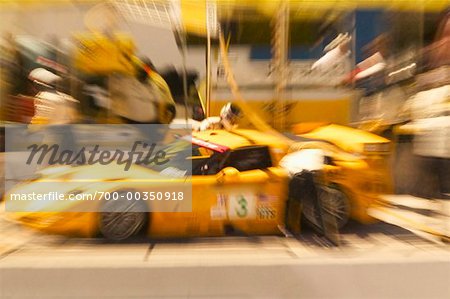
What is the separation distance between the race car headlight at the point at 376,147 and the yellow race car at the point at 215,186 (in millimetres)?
11

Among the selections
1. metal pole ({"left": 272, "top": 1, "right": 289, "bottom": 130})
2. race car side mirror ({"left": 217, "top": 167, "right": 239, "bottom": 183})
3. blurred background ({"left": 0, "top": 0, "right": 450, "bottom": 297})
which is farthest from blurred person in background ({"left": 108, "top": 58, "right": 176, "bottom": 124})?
metal pole ({"left": 272, "top": 1, "right": 289, "bottom": 130})

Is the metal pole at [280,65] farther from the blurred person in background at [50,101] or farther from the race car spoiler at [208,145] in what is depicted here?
the blurred person in background at [50,101]

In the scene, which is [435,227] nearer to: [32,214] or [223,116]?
[223,116]

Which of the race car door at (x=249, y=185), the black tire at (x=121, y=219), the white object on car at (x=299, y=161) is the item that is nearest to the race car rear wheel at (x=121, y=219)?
the black tire at (x=121, y=219)

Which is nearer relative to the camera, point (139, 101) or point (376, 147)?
point (139, 101)

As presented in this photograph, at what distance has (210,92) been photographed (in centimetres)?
308

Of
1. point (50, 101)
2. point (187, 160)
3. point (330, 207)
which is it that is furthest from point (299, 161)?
point (50, 101)

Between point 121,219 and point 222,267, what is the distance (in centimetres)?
98

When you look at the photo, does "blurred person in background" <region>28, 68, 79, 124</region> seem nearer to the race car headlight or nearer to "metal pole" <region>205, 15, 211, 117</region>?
"metal pole" <region>205, 15, 211, 117</region>

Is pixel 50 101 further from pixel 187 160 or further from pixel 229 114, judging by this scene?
pixel 229 114

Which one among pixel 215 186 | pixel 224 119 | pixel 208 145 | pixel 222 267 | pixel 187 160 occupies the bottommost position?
pixel 222 267

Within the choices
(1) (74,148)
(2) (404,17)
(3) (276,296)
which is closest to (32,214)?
(1) (74,148)

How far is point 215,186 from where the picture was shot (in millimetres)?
3172

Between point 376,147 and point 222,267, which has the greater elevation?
point 376,147
